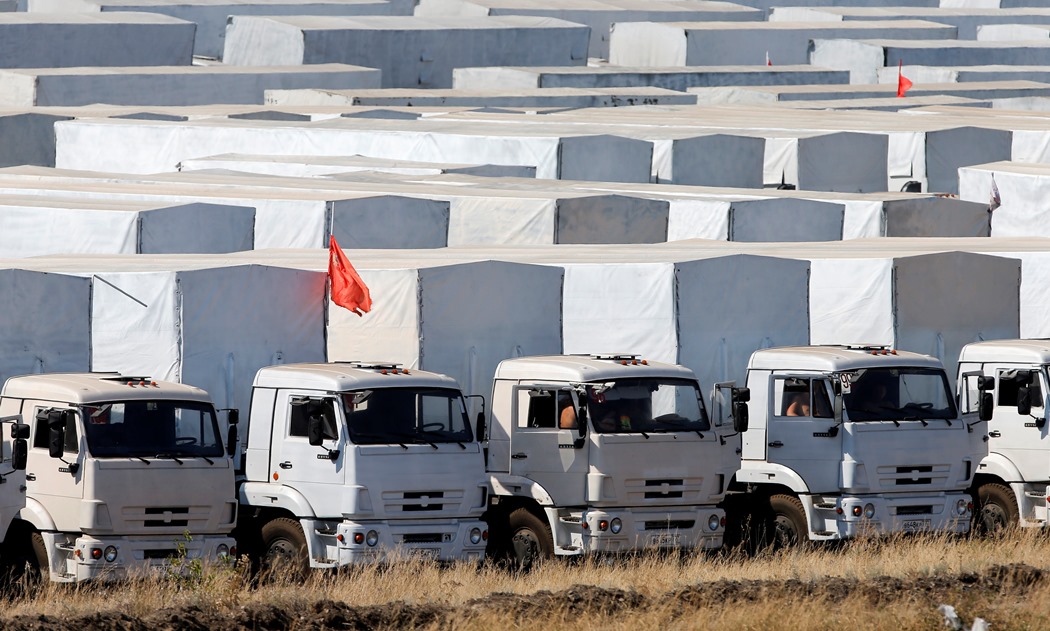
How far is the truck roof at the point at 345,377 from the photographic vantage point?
16.3 meters

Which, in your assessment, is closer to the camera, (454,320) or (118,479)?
(118,479)

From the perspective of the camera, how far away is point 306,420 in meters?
16.4

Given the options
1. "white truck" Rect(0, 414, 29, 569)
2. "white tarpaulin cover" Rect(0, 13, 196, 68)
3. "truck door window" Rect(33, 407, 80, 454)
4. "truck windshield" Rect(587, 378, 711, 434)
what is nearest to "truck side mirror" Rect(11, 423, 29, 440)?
"white truck" Rect(0, 414, 29, 569)

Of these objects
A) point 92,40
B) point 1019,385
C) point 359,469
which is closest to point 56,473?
point 359,469

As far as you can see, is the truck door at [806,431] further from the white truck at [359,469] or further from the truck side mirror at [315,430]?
the truck side mirror at [315,430]

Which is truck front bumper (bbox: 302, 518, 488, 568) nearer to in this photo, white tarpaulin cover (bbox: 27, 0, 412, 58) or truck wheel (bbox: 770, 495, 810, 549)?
truck wheel (bbox: 770, 495, 810, 549)

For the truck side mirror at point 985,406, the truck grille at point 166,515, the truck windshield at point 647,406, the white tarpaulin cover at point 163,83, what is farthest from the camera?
the white tarpaulin cover at point 163,83

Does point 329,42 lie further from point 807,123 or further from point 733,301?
point 733,301

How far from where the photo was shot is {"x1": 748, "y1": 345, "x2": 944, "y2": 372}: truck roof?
18.3 meters

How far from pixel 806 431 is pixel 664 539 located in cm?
206

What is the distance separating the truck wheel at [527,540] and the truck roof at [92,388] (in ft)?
11.1

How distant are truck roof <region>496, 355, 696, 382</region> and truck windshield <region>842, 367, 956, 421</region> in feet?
6.05

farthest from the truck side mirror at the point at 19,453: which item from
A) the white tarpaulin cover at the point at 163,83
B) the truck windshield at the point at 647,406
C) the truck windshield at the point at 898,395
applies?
the white tarpaulin cover at the point at 163,83

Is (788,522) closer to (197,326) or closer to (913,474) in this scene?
(913,474)
